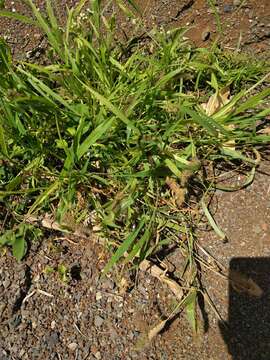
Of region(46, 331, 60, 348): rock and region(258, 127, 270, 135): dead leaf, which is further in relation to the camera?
region(258, 127, 270, 135): dead leaf

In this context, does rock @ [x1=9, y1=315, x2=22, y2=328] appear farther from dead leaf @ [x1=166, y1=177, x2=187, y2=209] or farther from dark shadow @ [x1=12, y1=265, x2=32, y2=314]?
dead leaf @ [x1=166, y1=177, x2=187, y2=209]

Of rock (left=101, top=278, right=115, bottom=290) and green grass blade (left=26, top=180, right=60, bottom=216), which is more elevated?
green grass blade (left=26, top=180, right=60, bottom=216)

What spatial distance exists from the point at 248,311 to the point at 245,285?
3.3 inches

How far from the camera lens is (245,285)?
1.56 metres

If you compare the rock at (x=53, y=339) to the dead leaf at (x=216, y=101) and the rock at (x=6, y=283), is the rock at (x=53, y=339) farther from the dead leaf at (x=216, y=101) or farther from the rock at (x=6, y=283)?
the dead leaf at (x=216, y=101)

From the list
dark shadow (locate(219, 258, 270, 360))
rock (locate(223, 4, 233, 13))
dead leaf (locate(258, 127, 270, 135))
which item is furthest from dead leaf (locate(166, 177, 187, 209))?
rock (locate(223, 4, 233, 13))

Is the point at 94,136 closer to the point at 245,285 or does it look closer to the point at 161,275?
the point at 161,275

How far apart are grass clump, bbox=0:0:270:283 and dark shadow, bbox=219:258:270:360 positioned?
0.53 feet

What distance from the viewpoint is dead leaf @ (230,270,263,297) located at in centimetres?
155

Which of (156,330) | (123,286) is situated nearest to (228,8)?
(123,286)

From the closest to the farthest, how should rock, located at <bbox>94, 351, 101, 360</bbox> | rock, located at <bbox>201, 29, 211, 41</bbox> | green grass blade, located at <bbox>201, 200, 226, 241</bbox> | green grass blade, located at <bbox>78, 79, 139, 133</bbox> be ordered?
1. green grass blade, located at <bbox>78, 79, 139, 133</bbox>
2. rock, located at <bbox>94, 351, 101, 360</bbox>
3. green grass blade, located at <bbox>201, 200, 226, 241</bbox>
4. rock, located at <bbox>201, 29, 211, 41</bbox>

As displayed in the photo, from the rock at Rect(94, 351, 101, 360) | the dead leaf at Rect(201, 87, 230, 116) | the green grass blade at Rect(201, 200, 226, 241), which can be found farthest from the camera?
the dead leaf at Rect(201, 87, 230, 116)

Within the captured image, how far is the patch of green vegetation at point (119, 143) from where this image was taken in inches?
58.8

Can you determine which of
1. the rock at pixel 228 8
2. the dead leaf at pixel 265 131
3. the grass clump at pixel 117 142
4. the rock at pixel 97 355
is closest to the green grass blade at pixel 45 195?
the grass clump at pixel 117 142
